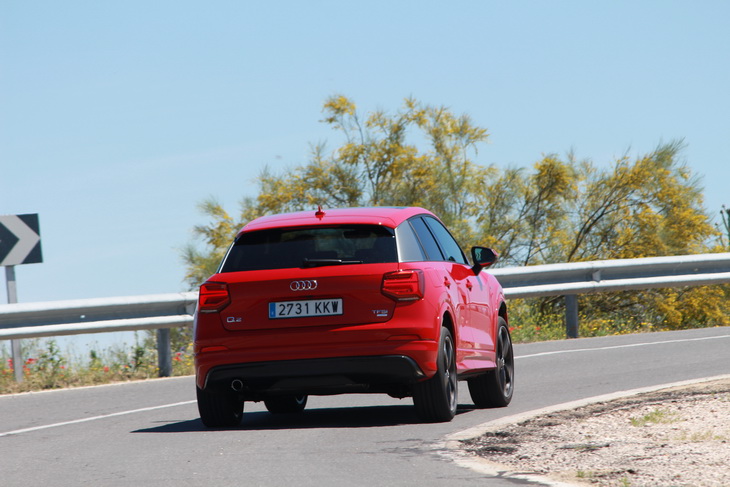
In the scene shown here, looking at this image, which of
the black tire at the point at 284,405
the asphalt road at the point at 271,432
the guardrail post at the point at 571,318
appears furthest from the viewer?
the guardrail post at the point at 571,318

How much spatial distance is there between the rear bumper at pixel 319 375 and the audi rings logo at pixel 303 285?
0.50m

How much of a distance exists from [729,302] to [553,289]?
926 centimetres

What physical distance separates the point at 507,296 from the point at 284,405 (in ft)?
25.6

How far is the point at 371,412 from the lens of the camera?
10445 millimetres

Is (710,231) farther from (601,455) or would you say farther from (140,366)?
(601,455)

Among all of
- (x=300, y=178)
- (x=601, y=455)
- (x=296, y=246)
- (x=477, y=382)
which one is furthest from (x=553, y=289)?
(x=300, y=178)

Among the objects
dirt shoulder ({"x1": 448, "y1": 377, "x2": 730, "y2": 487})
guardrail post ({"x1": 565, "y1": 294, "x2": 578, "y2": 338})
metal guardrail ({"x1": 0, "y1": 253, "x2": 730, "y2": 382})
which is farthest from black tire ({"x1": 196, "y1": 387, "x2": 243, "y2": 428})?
guardrail post ({"x1": 565, "y1": 294, "x2": 578, "y2": 338})

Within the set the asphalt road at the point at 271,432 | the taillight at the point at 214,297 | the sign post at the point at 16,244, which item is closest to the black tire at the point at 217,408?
the asphalt road at the point at 271,432

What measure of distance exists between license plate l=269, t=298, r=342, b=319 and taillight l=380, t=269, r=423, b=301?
0.35 m

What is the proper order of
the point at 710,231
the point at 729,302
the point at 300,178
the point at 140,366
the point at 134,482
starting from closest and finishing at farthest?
the point at 134,482 → the point at 140,366 → the point at 729,302 → the point at 710,231 → the point at 300,178

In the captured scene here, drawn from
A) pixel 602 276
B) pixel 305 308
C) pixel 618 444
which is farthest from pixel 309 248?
pixel 602 276

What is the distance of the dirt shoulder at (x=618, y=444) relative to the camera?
6.51 m

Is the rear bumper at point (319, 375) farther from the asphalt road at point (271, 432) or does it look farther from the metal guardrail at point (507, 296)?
the metal guardrail at point (507, 296)

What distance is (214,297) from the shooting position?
9.16 meters
